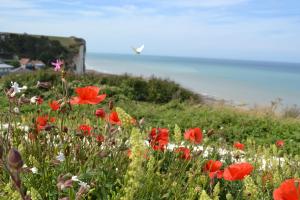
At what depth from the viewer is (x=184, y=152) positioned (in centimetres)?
367


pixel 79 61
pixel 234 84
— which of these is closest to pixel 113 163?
pixel 79 61

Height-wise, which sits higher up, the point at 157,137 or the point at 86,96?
the point at 86,96

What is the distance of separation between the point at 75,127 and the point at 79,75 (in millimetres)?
16522

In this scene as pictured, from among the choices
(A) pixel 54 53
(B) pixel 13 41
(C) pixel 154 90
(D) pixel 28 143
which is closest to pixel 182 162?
(D) pixel 28 143

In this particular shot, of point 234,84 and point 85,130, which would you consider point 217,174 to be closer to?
point 85,130

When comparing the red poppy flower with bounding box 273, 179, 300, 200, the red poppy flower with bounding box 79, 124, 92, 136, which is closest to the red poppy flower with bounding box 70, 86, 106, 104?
the red poppy flower with bounding box 79, 124, 92, 136

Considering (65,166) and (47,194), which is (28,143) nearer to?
(65,166)

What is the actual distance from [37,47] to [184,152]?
6019 cm

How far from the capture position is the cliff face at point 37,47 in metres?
59.4

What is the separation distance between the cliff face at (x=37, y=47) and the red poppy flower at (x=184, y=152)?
54721mm

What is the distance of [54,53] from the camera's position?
197ft

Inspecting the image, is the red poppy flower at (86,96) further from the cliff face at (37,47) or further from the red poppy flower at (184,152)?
the cliff face at (37,47)

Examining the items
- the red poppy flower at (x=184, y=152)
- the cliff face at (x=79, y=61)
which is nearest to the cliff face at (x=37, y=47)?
the cliff face at (x=79, y=61)

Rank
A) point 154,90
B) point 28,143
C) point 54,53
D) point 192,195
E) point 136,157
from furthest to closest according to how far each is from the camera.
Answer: point 54,53
point 154,90
point 28,143
point 192,195
point 136,157
